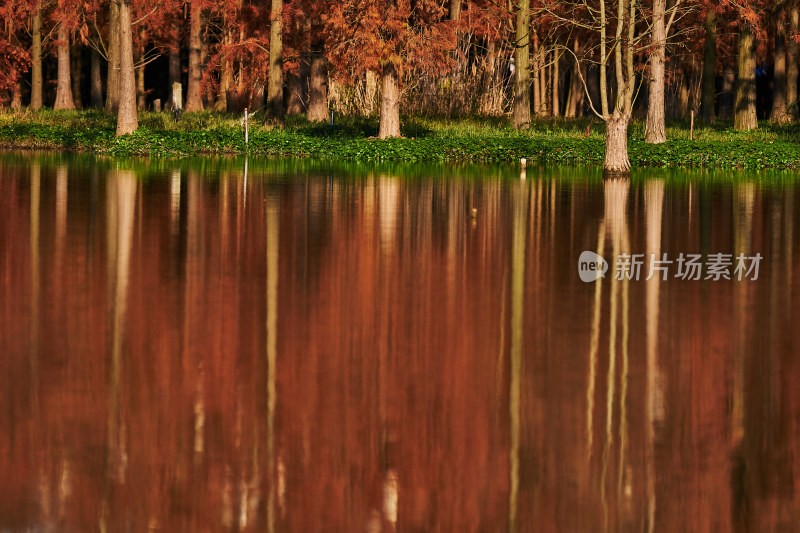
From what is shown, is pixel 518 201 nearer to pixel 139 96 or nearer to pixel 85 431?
pixel 85 431

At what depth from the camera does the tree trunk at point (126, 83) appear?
46219 mm

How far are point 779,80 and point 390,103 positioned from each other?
24050 mm

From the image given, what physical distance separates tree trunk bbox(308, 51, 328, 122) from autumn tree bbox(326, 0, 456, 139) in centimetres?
731

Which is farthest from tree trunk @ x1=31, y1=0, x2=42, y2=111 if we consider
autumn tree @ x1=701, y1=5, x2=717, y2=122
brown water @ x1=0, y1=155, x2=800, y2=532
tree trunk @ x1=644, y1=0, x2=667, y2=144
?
brown water @ x1=0, y1=155, x2=800, y2=532

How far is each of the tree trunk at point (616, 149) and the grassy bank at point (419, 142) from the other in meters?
4.32

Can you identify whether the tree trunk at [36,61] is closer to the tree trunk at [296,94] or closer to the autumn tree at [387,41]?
the tree trunk at [296,94]

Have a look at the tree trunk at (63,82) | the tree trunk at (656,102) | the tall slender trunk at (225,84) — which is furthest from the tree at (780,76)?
the tree trunk at (63,82)

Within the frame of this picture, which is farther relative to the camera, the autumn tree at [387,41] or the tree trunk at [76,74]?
the tree trunk at [76,74]

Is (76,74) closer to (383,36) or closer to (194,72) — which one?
(194,72)

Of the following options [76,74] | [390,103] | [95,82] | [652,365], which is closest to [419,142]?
[390,103]

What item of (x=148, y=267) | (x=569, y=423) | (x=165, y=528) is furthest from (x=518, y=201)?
(x=165, y=528)

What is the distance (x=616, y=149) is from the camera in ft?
128

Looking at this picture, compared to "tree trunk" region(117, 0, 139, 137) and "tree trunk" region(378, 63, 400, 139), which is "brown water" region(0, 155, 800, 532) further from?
"tree trunk" region(117, 0, 139, 137)

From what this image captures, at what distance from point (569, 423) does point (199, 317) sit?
16.3 feet
